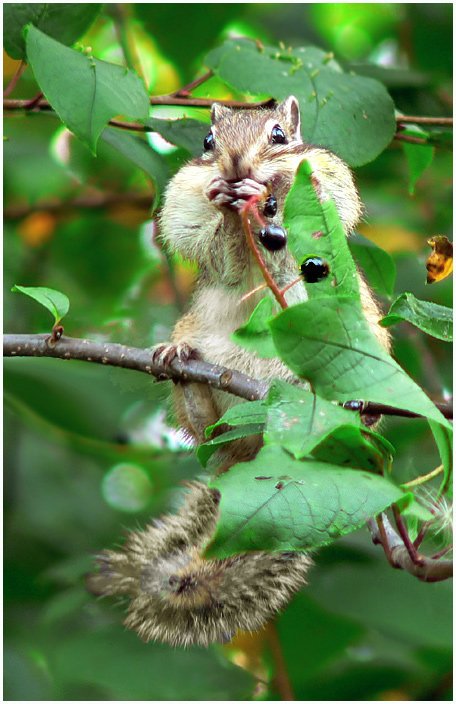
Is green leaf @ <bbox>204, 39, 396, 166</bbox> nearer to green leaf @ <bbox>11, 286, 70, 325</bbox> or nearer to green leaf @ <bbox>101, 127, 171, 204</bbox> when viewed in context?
green leaf @ <bbox>101, 127, 171, 204</bbox>

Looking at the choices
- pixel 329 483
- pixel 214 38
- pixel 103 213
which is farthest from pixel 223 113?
pixel 329 483

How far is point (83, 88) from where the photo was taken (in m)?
1.29

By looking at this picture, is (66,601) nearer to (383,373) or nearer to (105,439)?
(105,439)

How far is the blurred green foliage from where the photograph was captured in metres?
1.88

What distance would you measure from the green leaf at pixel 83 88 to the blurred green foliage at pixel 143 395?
0.33 m

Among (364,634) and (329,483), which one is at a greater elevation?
(329,483)

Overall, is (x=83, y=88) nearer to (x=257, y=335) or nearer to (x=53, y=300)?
(x=53, y=300)

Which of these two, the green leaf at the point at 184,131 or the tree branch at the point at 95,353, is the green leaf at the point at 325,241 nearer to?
the tree branch at the point at 95,353

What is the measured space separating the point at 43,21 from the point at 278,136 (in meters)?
0.60

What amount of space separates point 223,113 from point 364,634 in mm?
1451

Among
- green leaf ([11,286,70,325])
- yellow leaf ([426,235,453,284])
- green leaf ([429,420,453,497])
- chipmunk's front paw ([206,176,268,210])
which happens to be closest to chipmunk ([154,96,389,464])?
chipmunk's front paw ([206,176,268,210])

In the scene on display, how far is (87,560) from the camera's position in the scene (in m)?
2.03

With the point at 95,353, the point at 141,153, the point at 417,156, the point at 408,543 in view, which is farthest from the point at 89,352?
the point at 417,156

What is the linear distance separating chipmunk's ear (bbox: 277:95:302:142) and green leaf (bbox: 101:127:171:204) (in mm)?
335
